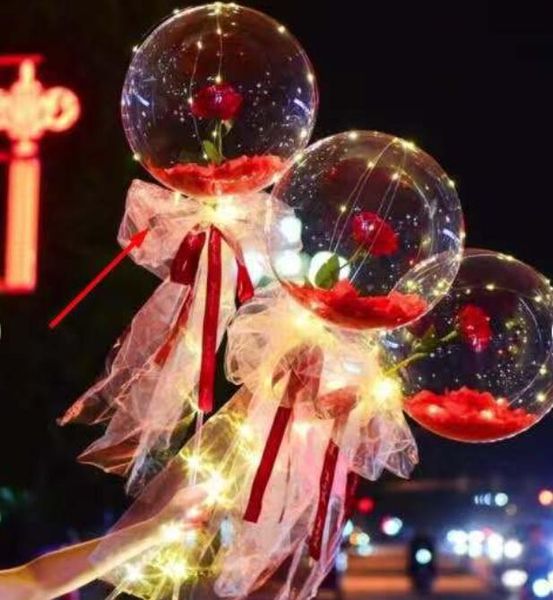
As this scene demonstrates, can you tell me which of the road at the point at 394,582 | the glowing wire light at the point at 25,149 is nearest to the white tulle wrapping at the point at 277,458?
the glowing wire light at the point at 25,149

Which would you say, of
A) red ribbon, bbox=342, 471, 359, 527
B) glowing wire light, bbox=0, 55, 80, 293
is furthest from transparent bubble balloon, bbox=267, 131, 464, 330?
glowing wire light, bbox=0, 55, 80, 293

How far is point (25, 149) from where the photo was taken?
1595 cm

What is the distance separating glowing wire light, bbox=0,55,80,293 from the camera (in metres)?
15.7

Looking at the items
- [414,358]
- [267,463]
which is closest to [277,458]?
[267,463]

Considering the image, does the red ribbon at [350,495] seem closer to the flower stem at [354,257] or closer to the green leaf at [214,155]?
the flower stem at [354,257]

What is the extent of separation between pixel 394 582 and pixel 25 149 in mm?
19237

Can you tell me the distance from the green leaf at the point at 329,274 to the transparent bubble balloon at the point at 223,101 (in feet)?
1.17

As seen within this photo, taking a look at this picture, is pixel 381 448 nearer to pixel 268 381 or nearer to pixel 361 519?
pixel 268 381

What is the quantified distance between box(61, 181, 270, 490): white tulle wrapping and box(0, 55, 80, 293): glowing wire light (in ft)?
36.0

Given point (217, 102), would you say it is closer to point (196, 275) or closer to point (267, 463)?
point (196, 275)

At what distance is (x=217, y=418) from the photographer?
180 inches

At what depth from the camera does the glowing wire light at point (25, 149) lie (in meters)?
15.7

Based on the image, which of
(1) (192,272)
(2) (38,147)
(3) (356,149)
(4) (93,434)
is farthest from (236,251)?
(4) (93,434)

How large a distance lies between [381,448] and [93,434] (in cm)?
1299
